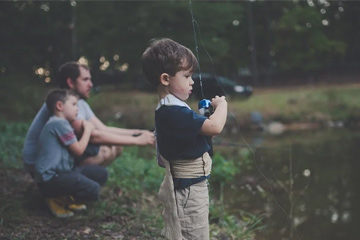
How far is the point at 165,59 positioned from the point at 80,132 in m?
1.89

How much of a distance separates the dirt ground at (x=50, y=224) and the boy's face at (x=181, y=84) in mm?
1409

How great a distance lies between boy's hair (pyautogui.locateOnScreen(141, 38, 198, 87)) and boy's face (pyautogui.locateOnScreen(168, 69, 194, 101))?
0.02 m

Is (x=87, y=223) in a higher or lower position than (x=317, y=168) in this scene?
higher

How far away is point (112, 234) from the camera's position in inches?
130

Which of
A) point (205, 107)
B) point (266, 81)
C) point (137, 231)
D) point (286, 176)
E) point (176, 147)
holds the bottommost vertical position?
point (266, 81)

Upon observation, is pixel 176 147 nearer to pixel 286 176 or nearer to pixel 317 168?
pixel 286 176

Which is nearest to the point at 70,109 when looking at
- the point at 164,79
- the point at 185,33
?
the point at 164,79

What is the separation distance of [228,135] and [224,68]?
32.0ft

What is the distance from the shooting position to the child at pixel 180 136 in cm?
216

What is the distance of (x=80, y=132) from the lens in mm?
3854

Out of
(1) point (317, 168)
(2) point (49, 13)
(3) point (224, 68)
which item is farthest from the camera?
(3) point (224, 68)

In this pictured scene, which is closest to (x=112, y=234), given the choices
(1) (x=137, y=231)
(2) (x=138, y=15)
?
(1) (x=137, y=231)

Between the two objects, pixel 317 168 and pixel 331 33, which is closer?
pixel 317 168

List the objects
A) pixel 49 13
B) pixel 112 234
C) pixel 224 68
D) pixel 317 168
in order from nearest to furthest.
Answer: pixel 112 234
pixel 317 168
pixel 49 13
pixel 224 68
